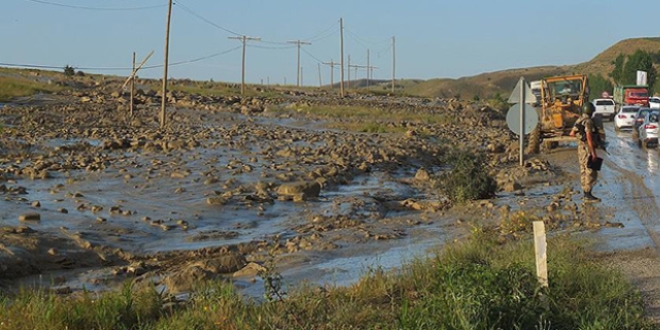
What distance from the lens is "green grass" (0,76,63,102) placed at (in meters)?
52.3

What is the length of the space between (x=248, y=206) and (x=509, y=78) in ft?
575

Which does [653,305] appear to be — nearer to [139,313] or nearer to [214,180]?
[139,313]

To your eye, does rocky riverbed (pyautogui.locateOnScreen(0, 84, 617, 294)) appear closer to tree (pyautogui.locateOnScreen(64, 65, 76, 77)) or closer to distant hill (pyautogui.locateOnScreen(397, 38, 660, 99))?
tree (pyautogui.locateOnScreen(64, 65, 76, 77))

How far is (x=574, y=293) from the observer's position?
891 centimetres

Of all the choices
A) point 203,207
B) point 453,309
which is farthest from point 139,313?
point 203,207

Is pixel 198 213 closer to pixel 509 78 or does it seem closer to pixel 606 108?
pixel 606 108

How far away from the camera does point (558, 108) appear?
3184 centimetres

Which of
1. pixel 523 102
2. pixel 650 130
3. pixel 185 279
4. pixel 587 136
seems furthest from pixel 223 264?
pixel 650 130

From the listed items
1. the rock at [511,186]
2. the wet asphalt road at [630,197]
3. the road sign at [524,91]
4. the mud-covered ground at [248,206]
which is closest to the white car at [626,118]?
the mud-covered ground at [248,206]

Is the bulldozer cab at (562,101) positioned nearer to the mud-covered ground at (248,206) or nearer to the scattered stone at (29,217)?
the mud-covered ground at (248,206)

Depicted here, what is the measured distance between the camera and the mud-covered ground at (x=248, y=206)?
1370 centimetres

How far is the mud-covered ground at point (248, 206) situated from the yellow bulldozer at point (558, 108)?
85 cm

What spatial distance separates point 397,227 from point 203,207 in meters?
4.60

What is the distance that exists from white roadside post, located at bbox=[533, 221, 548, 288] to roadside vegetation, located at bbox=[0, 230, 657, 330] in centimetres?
12
